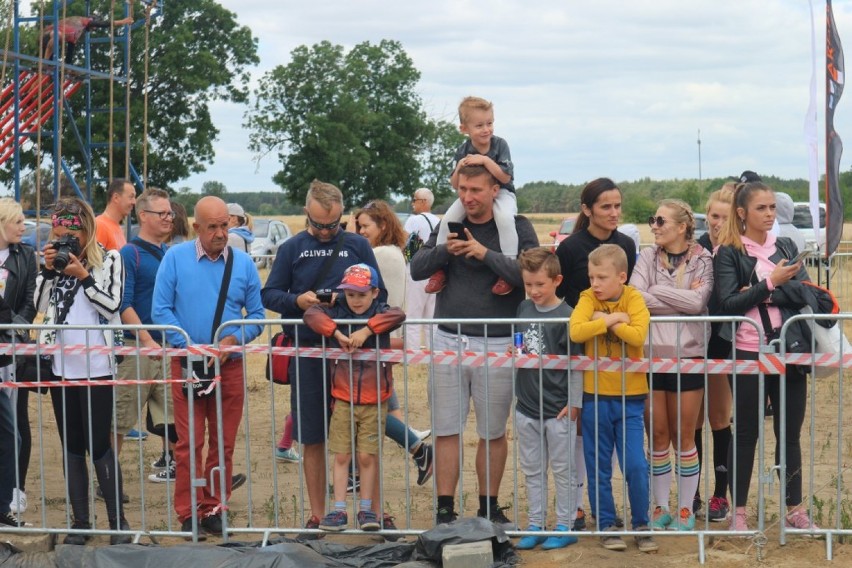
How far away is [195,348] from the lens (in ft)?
20.2

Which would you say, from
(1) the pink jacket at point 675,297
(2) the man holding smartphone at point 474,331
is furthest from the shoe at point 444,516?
(1) the pink jacket at point 675,297

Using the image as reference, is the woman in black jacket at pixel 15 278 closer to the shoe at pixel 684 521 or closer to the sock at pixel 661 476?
the sock at pixel 661 476

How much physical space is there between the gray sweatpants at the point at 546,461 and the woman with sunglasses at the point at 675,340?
1.56ft

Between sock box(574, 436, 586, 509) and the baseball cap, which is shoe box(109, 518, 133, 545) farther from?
sock box(574, 436, 586, 509)

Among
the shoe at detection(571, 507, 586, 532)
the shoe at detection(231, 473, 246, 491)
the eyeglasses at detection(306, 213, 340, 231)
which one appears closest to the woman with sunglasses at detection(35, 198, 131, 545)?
the shoe at detection(231, 473, 246, 491)

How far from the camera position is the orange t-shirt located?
7.80m

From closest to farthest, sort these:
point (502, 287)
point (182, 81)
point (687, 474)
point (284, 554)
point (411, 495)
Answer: point (284, 554), point (502, 287), point (687, 474), point (411, 495), point (182, 81)

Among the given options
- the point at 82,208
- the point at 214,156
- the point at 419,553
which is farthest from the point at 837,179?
the point at 214,156

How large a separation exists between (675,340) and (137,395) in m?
3.19

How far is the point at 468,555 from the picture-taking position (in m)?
5.53

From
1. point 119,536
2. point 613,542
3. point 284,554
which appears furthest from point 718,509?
point 119,536

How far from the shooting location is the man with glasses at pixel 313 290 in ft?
20.5

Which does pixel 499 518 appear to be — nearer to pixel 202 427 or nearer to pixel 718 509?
pixel 718 509

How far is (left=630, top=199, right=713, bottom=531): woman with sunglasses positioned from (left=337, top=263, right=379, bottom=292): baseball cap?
148 cm
